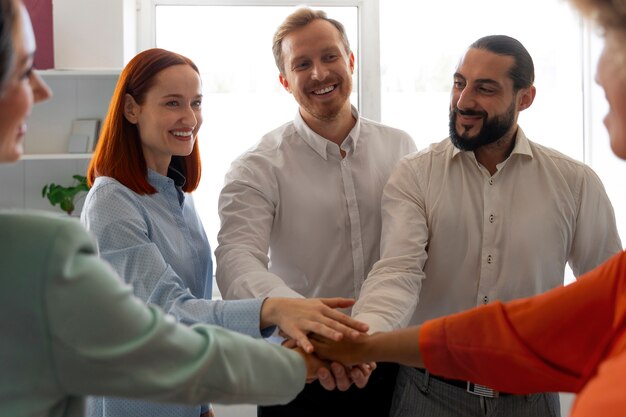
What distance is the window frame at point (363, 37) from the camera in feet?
12.3

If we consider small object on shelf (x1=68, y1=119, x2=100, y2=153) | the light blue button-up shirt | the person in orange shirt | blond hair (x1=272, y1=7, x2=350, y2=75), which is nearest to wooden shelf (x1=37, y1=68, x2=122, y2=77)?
small object on shelf (x1=68, y1=119, x2=100, y2=153)

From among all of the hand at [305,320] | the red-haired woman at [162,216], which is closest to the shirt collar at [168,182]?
the red-haired woman at [162,216]

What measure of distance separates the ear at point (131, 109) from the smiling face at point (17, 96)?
1.14 m

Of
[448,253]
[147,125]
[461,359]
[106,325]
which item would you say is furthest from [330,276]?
[106,325]

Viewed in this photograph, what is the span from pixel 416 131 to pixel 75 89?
65.8 inches

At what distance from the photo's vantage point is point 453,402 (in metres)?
2.18

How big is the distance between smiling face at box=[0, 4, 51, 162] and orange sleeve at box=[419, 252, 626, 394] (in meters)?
0.87

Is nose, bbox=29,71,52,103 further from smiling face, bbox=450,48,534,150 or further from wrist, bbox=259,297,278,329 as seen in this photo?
smiling face, bbox=450,48,534,150

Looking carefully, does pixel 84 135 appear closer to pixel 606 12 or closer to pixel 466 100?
pixel 466 100

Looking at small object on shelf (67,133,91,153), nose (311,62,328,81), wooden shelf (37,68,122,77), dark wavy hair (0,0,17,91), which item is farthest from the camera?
small object on shelf (67,133,91,153)

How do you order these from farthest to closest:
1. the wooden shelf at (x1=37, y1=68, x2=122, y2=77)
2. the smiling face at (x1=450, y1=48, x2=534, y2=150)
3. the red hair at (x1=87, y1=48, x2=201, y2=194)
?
the wooden shelf at (x1=37, y1=68, x2=122, y2=77) < the smiling face at (x1=450, y1=48, x2=534, y2=150) < the red hair at (x1=87, y1=48, x2=201, y2=194)

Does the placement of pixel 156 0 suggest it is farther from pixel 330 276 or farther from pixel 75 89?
pixel 330 276

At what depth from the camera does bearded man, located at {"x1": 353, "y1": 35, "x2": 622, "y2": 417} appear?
7.23 ft

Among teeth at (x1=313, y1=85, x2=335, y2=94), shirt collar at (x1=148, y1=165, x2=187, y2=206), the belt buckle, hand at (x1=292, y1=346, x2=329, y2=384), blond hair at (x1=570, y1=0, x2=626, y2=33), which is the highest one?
blond hair at (x1=570, y1=0, x2=626, y2=33)
